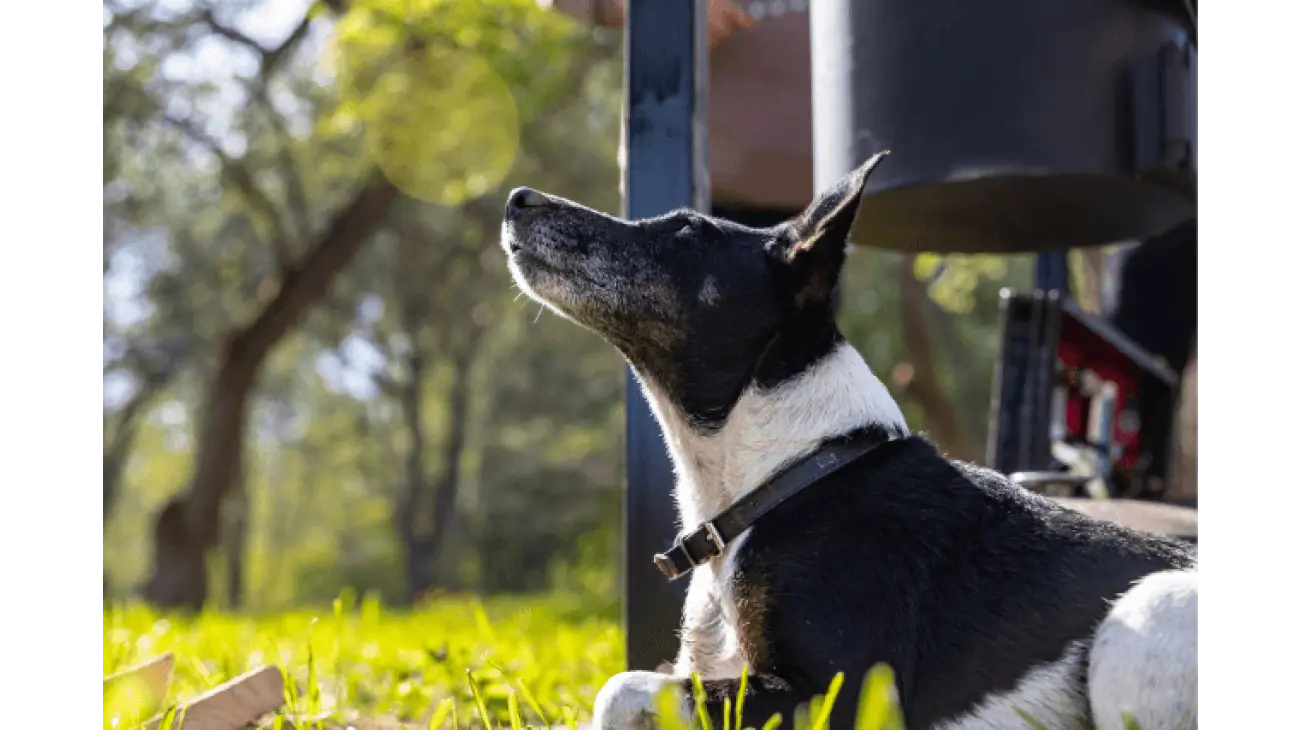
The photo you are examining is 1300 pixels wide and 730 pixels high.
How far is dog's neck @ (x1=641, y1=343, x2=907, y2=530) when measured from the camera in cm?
226

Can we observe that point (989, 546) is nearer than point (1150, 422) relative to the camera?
Yes

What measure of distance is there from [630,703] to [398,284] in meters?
16.0

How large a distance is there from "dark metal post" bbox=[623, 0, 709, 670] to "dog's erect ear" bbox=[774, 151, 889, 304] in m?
0.53

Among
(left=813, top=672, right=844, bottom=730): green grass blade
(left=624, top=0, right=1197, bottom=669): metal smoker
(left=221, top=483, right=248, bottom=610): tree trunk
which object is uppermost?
(left=624, top=0, right=1197, bottom=669): metal smoker

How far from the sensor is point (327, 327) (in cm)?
1912

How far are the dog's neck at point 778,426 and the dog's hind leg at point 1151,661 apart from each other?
1.93 ft

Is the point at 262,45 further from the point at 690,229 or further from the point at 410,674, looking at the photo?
the point at 690,229

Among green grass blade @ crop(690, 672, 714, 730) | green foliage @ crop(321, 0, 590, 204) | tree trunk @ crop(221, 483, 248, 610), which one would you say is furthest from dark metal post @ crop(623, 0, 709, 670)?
tree trunk @ crop(221, 483, 248, 610)

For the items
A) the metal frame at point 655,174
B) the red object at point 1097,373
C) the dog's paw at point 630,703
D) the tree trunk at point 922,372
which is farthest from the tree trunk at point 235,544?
the dog's paw at point 630,703

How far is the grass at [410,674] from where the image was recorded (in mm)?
2016

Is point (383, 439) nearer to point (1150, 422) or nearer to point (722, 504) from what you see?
point (1150, 422)

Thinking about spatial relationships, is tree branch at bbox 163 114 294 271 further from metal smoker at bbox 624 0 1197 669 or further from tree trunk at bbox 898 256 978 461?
metal smoker at bbox 624 0 1197 669
